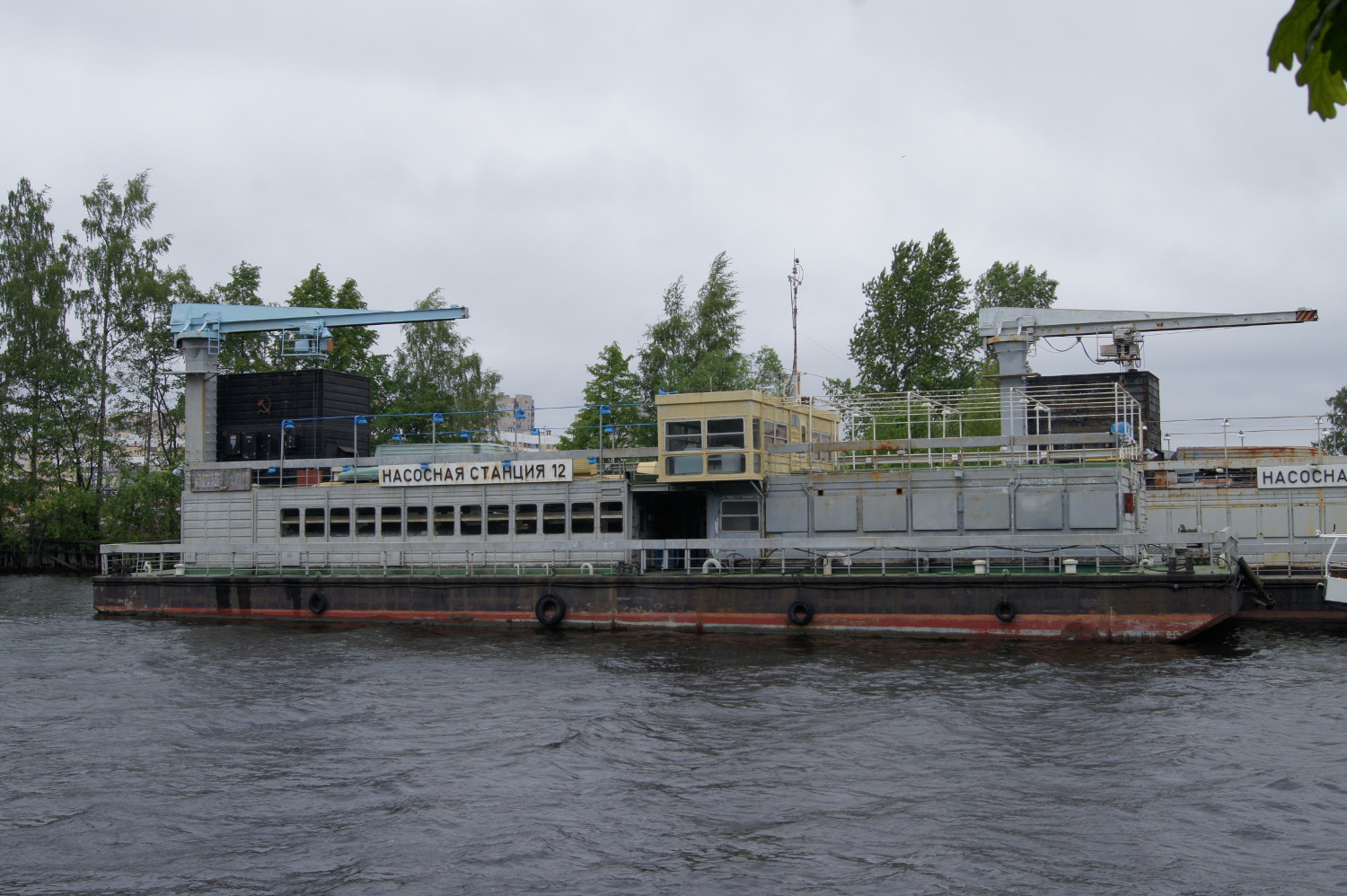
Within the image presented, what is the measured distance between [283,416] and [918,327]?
40769 millimetres

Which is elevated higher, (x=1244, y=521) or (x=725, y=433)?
(x=725, y=433)

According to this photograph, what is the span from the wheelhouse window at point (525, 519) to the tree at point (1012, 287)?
53407 millimetres

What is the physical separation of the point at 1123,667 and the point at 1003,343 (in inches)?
637

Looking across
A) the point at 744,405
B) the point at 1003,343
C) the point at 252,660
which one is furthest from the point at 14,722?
the point at 1003,343

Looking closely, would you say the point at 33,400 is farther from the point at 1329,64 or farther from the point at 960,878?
the point at 1329,64

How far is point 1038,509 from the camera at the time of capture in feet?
99.5

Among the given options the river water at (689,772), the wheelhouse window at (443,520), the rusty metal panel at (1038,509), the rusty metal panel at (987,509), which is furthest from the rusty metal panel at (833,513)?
the wheelhouse window at (443,520)

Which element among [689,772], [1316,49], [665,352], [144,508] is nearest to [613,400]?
[665,352]

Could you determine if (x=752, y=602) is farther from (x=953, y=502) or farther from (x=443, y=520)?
(x=443, y=520)

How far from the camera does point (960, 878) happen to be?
12781mm

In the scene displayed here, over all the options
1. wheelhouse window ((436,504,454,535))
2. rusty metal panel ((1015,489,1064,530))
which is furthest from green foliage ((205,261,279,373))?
rusty metal panel ((1015,489,1064,530))

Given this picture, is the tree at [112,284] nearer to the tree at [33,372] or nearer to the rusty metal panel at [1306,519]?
the tree at [33,372]

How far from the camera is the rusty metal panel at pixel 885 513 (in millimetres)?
31625

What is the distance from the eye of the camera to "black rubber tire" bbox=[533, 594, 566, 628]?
3150cm
